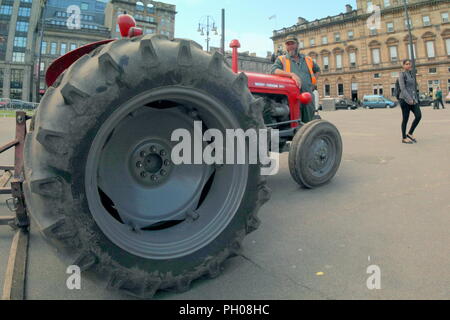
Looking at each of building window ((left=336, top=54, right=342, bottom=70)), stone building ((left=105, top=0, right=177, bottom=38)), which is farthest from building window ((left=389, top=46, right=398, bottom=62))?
stone building ((left=105, top=0, right=177, bottom=38))

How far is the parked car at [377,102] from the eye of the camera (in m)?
43.8

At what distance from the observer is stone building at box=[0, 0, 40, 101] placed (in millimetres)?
60031

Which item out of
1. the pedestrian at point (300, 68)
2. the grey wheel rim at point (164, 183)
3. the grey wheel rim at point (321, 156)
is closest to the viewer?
the grey wheel rim at point (164, 183)

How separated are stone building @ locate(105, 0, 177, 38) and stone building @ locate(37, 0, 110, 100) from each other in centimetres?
258

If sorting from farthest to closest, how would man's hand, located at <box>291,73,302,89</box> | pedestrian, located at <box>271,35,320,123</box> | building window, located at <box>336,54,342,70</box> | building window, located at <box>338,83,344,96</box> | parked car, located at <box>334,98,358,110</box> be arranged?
building window, located at <box>338,83,344,96</box> < building window, located at <box>336,54,342,70</box> < parked car, located at <box>334,98,358,110</box> < pedestrian, located at <box>271,35,320,123</box> < man's hand, located at <box>291,73,302,89</box>

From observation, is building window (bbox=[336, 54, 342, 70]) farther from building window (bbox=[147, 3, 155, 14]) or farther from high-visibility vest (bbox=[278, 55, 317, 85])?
high-visibility vest (bbox=[278, 55, 317, 85])

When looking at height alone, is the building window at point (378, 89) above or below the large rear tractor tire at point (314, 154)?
above

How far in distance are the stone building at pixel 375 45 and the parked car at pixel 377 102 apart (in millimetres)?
12767

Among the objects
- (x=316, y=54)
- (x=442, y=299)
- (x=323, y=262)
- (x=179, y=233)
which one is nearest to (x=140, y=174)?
(x=179, y=233)

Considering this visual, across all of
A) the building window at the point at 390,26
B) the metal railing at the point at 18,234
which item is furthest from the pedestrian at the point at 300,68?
the building window at the point at 390,26

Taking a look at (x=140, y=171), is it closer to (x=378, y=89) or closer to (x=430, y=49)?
(x=378, y=89)

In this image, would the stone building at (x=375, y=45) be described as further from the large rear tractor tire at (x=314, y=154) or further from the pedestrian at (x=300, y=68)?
the large rear tractor tire at (x=314, y=154)

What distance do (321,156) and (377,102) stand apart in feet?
153

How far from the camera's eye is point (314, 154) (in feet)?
13.0
